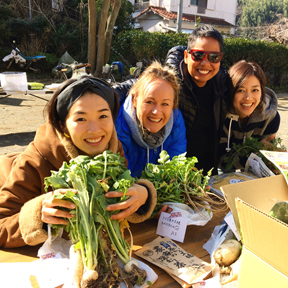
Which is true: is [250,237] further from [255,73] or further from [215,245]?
[255,73]

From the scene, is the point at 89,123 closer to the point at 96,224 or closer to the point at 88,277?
the point at 96,224

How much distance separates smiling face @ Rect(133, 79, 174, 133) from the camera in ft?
6.89

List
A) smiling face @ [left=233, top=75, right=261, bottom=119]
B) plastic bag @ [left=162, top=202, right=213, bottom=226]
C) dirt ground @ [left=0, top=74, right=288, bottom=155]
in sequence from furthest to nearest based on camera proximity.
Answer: dirt ground @ [left=0, top=74, right=288, bottom=155] → smiling face @ [left=233, top=75, right=261, bottom=119] → plastic bag @ [left=162, top=202, right=213, bottom=226]

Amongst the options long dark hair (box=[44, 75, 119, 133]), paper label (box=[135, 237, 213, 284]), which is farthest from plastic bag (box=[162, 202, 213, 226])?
long dark hair (box=[44, 75, 119, 133])

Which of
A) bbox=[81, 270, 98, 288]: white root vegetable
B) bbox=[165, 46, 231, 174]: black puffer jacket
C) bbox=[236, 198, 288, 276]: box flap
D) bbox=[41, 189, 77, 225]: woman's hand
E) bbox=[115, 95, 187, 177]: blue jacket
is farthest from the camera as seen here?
bbox=[165, 46, 231, 174]: black puffer jacket

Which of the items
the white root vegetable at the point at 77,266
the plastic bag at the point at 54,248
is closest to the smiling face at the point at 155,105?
the plastic bag at the point at 54,248

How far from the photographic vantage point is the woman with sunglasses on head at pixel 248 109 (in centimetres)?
276

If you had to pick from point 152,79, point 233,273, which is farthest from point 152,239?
point 152,79

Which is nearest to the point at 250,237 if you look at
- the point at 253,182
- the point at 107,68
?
the point at 253,182

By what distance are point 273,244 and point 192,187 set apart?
99cm

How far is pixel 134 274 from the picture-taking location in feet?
4.07

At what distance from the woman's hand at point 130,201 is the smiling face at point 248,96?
1.70m

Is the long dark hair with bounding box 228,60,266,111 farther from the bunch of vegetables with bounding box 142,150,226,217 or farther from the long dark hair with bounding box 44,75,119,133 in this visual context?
the long dark hair with bounding box 44,75,119,133

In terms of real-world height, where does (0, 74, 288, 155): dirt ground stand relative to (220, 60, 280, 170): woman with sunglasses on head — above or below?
below
